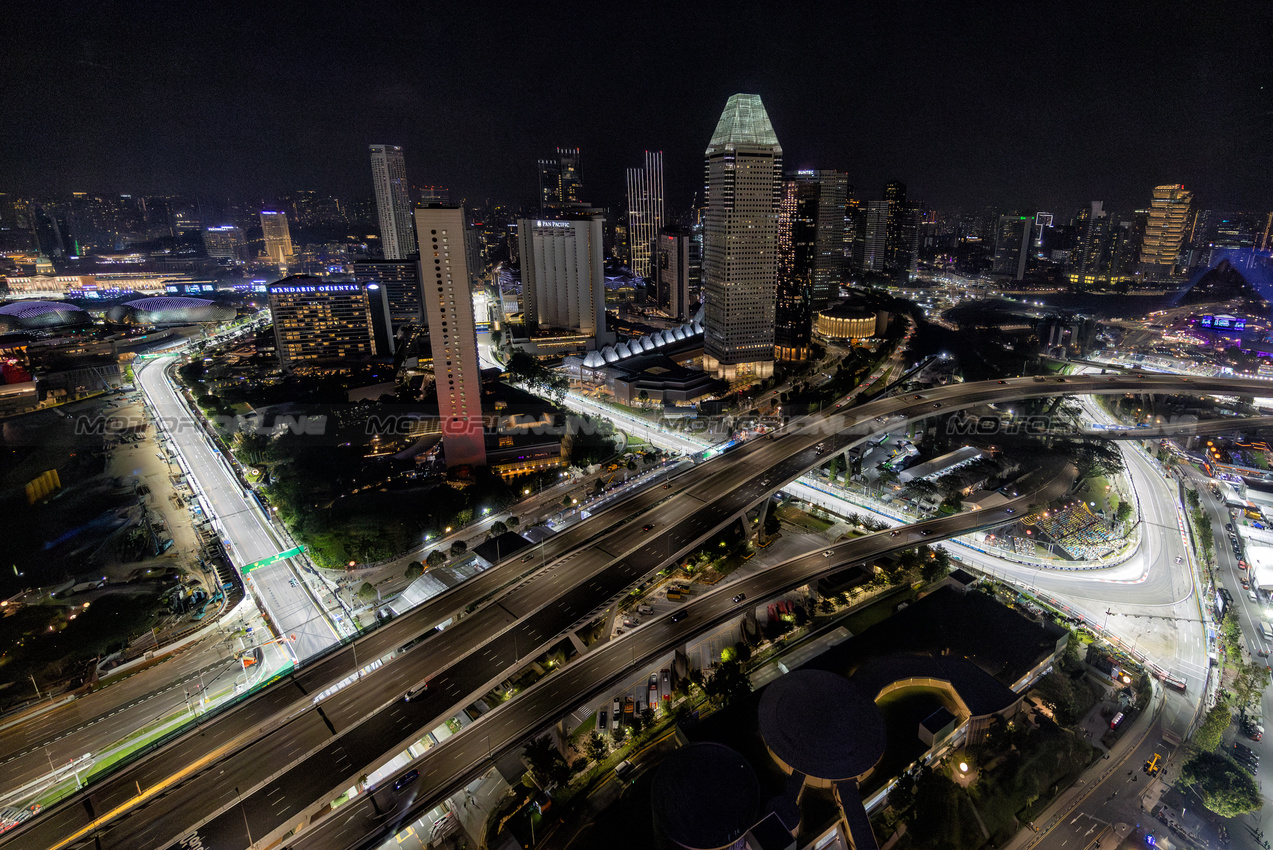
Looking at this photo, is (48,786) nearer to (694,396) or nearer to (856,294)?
(694,396)

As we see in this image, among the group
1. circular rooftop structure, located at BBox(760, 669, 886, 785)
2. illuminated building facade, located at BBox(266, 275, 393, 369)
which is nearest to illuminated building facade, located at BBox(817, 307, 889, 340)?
illuminated building facade, located at BBox(266, 275, 393, 369)

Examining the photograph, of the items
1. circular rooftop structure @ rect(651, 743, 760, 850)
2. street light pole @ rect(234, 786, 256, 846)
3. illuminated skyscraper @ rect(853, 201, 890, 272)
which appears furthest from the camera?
illuminated skyscraper @ rect(853, 201, 890, 272)

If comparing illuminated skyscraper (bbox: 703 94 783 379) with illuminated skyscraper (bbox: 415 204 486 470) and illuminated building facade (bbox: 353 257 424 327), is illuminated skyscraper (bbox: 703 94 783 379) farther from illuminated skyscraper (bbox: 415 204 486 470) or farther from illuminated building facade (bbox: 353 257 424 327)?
illuminated building facade (bbox: 353 257 424 327)

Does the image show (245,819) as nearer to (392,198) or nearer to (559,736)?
(559,736)

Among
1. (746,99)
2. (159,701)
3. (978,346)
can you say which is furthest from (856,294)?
(159,701)

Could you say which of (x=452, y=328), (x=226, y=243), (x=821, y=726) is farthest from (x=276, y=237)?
(x=821, y=726)

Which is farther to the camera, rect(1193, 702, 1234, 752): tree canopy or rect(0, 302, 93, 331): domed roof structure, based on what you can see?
rect(0, 302, 93, 331): domed roof structure
